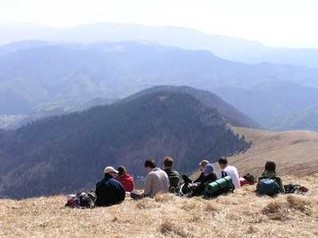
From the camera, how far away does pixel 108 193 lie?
2194cm

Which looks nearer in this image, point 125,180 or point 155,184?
point 155,184

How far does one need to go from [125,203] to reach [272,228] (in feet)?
26.0

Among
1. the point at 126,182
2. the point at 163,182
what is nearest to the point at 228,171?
the point at 163,182

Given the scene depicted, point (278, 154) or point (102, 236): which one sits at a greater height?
point (102, 236)

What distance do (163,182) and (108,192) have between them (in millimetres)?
3151

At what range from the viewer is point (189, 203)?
19.7m

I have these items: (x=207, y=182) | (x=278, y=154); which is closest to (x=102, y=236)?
(x=207, y=182)

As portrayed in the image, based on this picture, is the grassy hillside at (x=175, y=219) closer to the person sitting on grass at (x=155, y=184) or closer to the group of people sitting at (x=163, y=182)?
the group of people sitting at (x=163, y=182)

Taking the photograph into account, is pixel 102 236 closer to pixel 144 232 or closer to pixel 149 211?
pixel 144 232

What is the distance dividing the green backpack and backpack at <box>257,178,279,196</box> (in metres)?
1.35

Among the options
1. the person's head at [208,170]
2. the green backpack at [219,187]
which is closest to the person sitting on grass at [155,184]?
the person's head at [208,170]

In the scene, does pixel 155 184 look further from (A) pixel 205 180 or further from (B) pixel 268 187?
(B) pixel 268 187

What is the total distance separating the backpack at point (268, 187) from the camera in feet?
74.2

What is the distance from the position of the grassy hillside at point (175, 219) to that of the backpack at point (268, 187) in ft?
3.45
